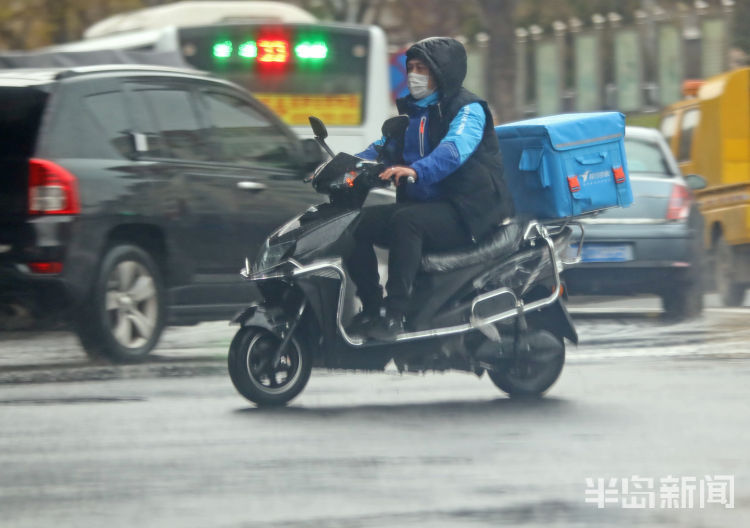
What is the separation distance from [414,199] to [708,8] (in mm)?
30725

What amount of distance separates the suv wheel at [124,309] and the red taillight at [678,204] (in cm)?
465

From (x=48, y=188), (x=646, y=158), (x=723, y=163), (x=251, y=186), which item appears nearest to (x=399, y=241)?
(x=48, y=188)

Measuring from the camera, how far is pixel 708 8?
3778 centimetres

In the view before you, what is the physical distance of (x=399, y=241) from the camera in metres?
8.07

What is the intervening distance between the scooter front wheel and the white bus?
1037 cm

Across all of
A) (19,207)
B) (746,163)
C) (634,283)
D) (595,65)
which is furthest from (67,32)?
(19,207)

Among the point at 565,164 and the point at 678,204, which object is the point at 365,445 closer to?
the point at 565,164

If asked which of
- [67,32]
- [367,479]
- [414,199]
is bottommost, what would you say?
[367,479]

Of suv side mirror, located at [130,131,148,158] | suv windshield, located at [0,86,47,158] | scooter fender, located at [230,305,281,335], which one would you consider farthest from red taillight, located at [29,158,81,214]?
scooter fender, located at [230,305,281,335]

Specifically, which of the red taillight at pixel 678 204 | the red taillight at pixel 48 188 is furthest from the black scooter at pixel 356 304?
the red taillight at pixel 678 204

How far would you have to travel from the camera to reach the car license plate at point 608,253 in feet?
44.2

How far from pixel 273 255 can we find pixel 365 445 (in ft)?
5.13

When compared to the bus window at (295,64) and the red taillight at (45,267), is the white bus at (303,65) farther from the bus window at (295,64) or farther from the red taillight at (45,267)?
the red taillight at (45,267)

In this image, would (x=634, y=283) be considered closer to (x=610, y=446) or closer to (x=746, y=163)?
(x=746, y=163)
